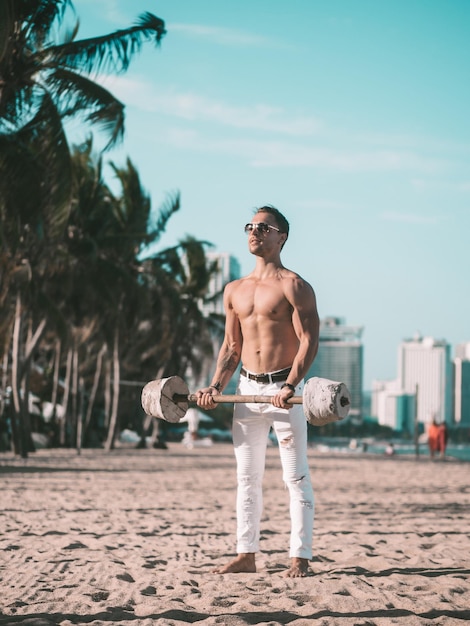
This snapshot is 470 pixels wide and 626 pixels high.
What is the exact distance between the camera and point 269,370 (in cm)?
568

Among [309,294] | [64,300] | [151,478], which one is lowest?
[151,478]

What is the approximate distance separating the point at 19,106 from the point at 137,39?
2.24 metres

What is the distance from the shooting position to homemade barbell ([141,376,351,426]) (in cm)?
491

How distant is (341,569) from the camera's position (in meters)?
6.09

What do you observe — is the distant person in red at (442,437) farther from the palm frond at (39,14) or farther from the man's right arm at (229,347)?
the man's right arm at (229,347)

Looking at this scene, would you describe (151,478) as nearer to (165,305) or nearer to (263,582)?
(263,582)

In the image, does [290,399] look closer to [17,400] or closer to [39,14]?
[39,14]

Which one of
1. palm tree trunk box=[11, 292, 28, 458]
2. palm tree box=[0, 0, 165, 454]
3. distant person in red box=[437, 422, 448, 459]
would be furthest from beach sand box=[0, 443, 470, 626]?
distant person in red box=[437, 422, 448, 459]

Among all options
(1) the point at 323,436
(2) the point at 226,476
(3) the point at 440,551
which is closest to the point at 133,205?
(2) the point at 226,476

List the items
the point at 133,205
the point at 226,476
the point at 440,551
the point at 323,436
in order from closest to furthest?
the point at 440,551 < the point at 226,476 < the point at 133,205 < the point at 323,436

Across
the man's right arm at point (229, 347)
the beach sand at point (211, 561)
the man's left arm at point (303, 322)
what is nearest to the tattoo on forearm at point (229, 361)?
the man's right arm at point (229, 347)

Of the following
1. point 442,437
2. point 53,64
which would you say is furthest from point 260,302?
point 442,437

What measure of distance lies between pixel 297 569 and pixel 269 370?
1152 mm

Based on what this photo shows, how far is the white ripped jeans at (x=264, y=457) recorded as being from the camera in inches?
223
